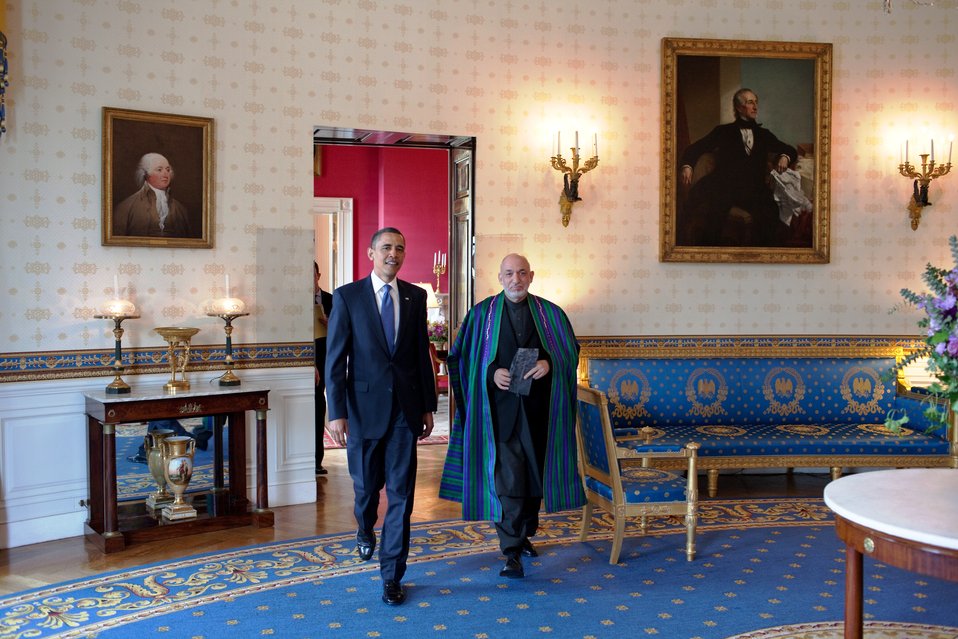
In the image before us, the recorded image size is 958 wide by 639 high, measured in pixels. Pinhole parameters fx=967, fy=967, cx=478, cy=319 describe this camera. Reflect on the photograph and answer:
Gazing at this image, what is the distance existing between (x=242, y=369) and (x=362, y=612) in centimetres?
285

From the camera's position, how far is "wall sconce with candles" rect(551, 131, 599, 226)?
795 cm

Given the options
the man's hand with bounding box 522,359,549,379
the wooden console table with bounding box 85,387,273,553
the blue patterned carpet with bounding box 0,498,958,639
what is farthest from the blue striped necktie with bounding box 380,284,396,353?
the wooden console table with bounding box 85,387,273,553

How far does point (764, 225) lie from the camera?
8.37 metres

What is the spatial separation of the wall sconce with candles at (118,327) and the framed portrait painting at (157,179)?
469mm

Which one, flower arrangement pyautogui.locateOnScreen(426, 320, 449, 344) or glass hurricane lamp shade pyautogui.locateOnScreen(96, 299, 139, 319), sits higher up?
glass hurricane lamp shade pyautogui.locateOnScreen(96, 299, 139, 319)

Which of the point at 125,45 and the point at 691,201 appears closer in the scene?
the point at 125,45

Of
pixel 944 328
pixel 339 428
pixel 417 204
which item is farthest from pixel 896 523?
pixel 417 204

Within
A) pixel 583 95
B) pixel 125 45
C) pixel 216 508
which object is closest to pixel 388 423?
pixel 216 508

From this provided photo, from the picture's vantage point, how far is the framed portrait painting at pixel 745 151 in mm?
8266

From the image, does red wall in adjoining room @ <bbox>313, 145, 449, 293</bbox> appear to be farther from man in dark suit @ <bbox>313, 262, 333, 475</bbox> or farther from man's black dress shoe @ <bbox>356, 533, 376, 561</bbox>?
man's black dress shoe @ <bbox>356, 533, 376, 561</bbox>

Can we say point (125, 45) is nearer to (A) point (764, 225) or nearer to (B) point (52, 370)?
(B) point (52, 370)

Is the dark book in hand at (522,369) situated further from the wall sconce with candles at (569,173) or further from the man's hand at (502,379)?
the wall sconce with candles at (569,173)

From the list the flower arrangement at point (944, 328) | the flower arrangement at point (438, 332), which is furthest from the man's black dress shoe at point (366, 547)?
the flower arrangement at point (438, 332)

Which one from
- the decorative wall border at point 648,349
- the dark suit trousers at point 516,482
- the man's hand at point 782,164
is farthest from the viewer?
the man's hand at point 782,164
